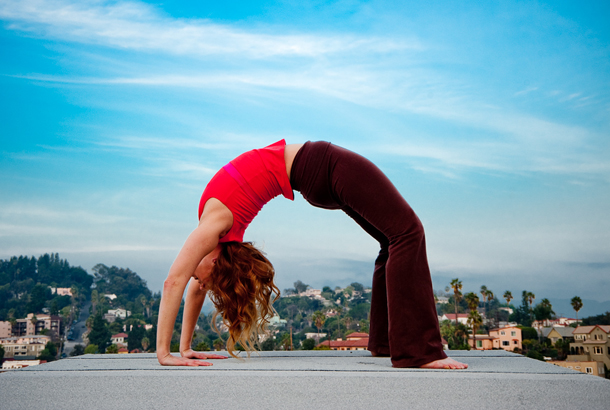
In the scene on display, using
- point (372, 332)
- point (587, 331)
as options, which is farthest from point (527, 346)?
point (372, 332)

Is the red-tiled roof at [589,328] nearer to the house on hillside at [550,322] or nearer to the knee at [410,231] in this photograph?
the house on hillside at [550,322]

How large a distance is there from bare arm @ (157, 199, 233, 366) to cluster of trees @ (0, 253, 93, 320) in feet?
213

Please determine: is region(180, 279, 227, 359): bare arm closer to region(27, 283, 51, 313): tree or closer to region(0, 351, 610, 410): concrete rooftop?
region(0, 351, 610, 410): concrete rooftop

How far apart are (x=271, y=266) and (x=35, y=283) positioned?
267 ft

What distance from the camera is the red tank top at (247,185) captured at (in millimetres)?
Answer: 2701

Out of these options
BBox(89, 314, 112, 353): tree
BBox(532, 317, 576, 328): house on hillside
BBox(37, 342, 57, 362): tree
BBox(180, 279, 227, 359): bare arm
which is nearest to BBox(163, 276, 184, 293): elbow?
BBox(180, 279, 227, 359): bare arm

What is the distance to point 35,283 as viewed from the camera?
71500mm

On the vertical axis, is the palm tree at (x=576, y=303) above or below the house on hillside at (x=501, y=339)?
above

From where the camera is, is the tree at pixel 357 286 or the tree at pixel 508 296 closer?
the tree at pixel 508 296

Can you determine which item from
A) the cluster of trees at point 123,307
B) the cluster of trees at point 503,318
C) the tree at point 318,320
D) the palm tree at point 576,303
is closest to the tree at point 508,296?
the cluster of trees at point 503,318

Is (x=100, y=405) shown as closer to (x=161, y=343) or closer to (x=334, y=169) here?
(x=161, y=343)

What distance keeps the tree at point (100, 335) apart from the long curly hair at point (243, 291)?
1813 inches

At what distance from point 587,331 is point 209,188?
43502 mm

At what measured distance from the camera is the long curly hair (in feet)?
9.29
